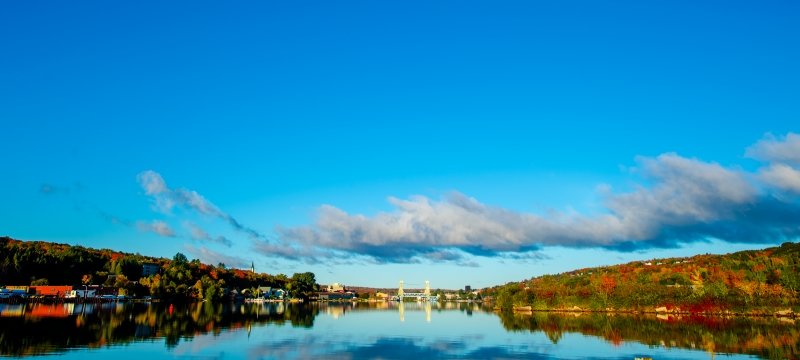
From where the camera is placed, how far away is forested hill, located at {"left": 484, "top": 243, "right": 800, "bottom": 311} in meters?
96.6

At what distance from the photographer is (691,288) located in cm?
10612

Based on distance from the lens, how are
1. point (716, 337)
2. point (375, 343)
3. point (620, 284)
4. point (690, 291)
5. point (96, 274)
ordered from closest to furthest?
point (375, 343) → point (716, 337) → point (690, 291) → point (620, 284) → point (96, 274)

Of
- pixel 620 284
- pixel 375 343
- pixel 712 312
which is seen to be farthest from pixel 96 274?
pixel 712 312

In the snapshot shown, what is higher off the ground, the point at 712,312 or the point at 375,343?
the point at 712,312

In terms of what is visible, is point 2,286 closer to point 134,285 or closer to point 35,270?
point 35,270

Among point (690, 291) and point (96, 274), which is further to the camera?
point (96, 274)

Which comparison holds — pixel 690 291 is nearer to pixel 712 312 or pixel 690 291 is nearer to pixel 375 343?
pixel 712 312

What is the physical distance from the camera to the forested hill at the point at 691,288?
317 feet

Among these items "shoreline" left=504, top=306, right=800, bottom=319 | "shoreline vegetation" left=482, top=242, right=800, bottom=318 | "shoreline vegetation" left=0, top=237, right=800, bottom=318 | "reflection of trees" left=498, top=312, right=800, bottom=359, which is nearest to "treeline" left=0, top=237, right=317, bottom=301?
"shoreline vegetation" left=0, top=237, right=800, bottom=318

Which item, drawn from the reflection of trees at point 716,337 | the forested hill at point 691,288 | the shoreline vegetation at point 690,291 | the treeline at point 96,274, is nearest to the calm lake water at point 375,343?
the reflection of trees at point 716,337

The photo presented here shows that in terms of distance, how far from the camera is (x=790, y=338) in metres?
51.1

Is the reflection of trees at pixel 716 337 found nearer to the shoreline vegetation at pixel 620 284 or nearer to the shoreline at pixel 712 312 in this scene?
the shoreline at pixel 712 312

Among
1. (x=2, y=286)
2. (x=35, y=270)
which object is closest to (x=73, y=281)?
(x=35, y=270)

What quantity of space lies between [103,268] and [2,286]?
4270 cm
